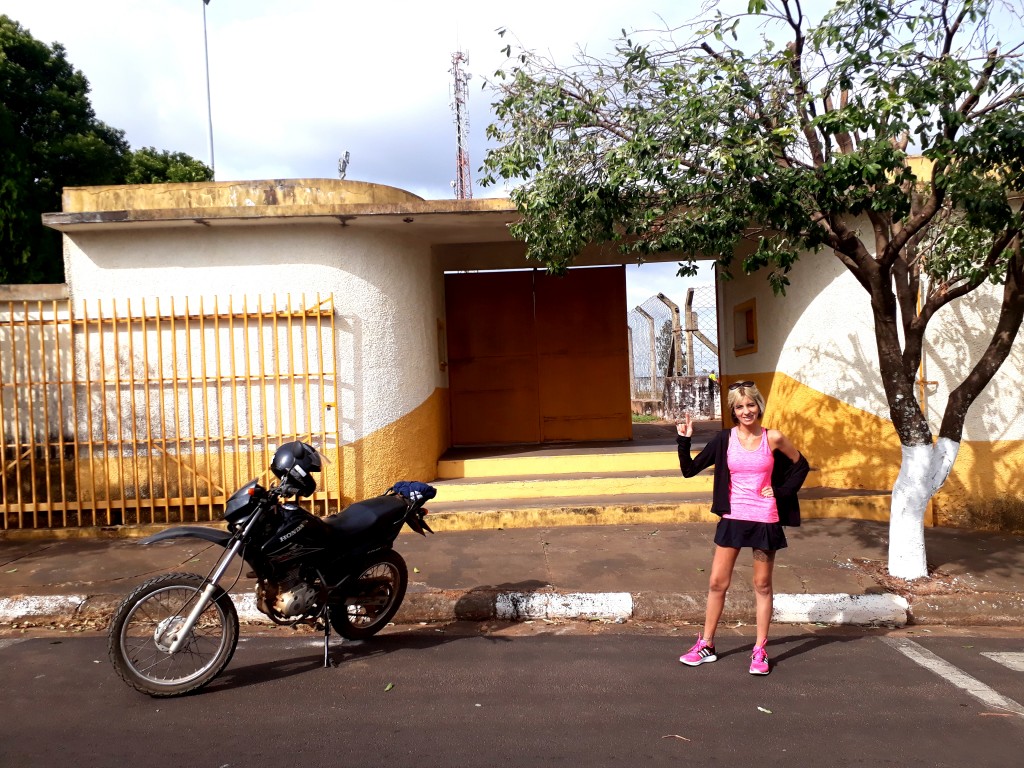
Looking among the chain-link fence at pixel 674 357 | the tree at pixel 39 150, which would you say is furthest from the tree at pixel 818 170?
the tree at pixel 39 150

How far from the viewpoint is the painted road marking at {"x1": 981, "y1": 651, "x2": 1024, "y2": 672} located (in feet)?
14.3

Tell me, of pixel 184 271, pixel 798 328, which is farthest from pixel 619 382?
pixel 184 271

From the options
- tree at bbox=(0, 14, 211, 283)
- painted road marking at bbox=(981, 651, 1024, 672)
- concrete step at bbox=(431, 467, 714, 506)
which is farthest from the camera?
tree at bbox=(0, 14, 211, 283)

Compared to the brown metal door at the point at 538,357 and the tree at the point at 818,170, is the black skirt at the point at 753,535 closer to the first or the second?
the tree at the point at 818,170

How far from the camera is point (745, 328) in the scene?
400 inches

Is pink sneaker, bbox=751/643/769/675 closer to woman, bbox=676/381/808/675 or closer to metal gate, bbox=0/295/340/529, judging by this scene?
woman, bbox=676/381/808/675

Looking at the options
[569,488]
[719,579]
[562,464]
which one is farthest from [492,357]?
[719,579]

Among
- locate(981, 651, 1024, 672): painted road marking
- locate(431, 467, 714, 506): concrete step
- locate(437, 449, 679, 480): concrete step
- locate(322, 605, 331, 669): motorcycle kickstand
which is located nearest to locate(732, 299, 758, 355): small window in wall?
locate(437, 449, 679, 480): concrete step

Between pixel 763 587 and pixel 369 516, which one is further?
pixel 369 516

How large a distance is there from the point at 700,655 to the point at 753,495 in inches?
37.8

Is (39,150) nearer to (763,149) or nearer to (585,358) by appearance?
(585,358)

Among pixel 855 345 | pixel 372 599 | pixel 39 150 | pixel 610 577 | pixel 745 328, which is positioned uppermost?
pixel 39 150

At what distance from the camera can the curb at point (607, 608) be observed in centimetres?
533

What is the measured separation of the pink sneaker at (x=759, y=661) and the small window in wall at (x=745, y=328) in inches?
229
